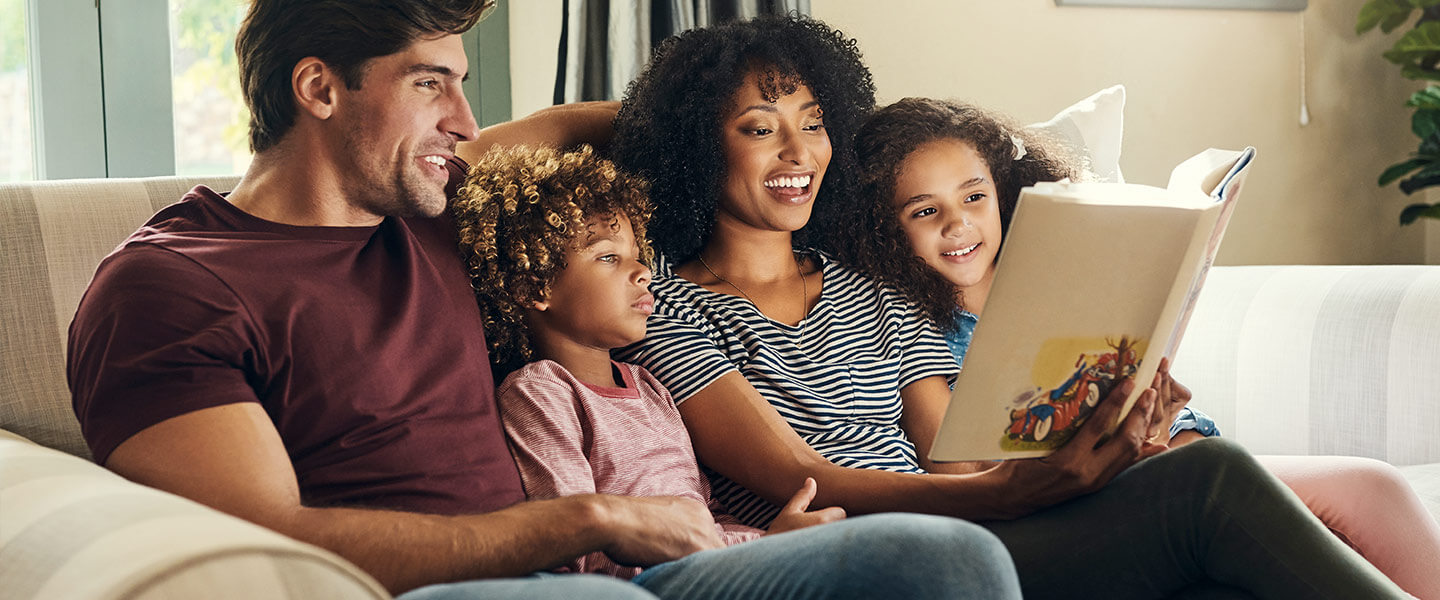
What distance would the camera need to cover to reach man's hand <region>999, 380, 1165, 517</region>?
3.90 ft

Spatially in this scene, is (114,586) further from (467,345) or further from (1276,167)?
(1276,167)

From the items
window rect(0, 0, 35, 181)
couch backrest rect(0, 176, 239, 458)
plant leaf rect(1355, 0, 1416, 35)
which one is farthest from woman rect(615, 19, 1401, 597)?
plant leaf rect(1355, 0, 1416, 35)

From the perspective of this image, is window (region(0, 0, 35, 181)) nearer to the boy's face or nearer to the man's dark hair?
the man's dark hair

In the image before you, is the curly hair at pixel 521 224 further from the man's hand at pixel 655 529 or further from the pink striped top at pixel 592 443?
the man's hand at pixel 655 529

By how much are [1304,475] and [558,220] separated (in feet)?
3.10

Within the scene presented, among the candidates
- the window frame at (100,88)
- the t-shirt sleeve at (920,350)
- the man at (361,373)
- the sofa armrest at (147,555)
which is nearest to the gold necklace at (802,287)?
the t-shirt sleeve at (920,350)

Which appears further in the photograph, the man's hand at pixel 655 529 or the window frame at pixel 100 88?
the window frame at pixel 100 88

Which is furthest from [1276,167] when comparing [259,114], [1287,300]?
[259,114]

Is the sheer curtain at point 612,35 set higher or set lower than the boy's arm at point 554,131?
higher

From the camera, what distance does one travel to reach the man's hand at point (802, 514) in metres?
1.21

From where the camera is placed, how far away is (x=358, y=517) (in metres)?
0.97

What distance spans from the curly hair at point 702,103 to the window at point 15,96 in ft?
4.17

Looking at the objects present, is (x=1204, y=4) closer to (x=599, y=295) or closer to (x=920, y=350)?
(x=920, y=350)

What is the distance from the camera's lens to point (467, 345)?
4.04 ft
